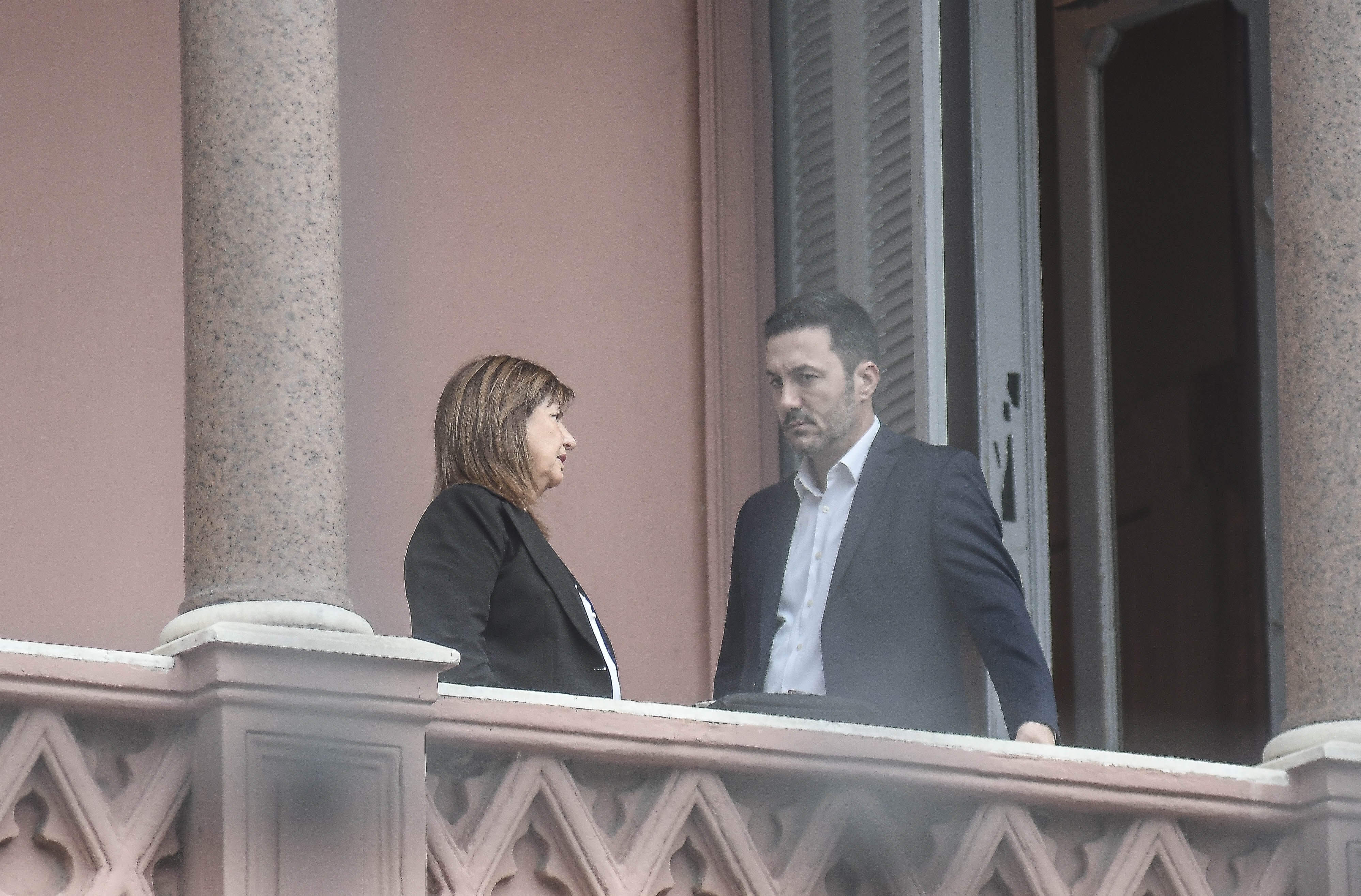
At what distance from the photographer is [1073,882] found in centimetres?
525

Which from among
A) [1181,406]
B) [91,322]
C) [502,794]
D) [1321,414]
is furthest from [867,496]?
[1181,406]

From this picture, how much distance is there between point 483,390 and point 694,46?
2928mm

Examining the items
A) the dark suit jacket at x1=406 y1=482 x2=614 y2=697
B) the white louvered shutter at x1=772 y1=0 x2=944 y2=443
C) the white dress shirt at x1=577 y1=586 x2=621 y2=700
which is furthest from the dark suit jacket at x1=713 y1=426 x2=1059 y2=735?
the white louvered shutter at x1=772 y1=0 x2=944 y2=443

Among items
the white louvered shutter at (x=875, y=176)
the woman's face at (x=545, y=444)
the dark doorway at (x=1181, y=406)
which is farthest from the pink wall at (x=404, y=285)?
the woman's face at (x=545, y=444)

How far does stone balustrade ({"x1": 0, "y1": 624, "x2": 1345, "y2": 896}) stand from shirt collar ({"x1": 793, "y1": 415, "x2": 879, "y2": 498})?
0.67 metres

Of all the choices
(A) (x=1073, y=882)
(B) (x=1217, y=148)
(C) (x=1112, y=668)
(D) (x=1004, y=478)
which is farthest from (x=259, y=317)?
(B) (x=1217, y=148)

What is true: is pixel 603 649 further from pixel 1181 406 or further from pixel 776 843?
pixel 1181 406

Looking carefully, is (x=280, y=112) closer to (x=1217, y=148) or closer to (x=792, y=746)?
(x=792, y=746)

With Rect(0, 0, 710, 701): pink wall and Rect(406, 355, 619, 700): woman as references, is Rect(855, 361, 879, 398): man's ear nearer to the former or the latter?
Rect(406, 355, 619, 700): woman

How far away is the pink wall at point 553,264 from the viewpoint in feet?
24.1

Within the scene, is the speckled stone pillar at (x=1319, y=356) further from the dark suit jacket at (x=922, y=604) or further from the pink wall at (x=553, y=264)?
the pink wall at (x=553, y=264)

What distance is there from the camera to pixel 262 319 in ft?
16.4

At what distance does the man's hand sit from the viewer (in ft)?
17.2

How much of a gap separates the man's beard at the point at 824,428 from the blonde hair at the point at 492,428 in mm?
536
